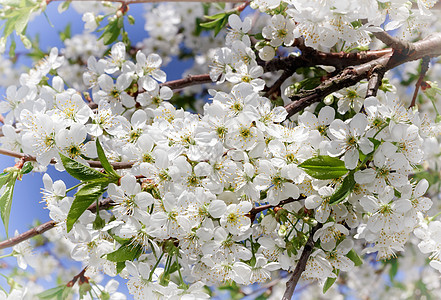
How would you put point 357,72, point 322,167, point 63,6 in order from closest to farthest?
1. point 322,167
2. point 357,72
3. point 63,6

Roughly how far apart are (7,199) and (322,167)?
618mm

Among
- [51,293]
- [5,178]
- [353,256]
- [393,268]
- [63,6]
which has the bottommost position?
[393,268]

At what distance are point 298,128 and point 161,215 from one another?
0.29m

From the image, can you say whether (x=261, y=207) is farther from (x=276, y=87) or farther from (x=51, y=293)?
(x=51, y=293)

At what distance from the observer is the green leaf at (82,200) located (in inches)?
29.0

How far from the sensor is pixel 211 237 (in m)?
0.74

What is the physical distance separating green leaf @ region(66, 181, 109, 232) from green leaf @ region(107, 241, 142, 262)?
95 mm

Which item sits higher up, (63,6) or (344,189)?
(63,6)

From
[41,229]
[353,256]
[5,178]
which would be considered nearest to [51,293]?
[41,229]

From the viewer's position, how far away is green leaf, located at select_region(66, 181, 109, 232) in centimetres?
74

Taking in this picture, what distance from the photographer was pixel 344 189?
0.72 meters

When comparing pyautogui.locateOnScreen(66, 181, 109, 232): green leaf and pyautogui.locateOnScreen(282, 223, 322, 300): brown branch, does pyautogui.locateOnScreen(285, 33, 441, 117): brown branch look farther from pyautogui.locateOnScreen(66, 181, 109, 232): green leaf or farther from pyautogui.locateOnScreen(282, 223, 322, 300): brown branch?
pyautogui.locateOnScreen(66, 181, 109, 232): green leaf

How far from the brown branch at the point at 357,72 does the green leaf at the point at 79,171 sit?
391 millimetres

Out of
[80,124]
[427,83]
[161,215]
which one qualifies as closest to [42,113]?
[80,124]
